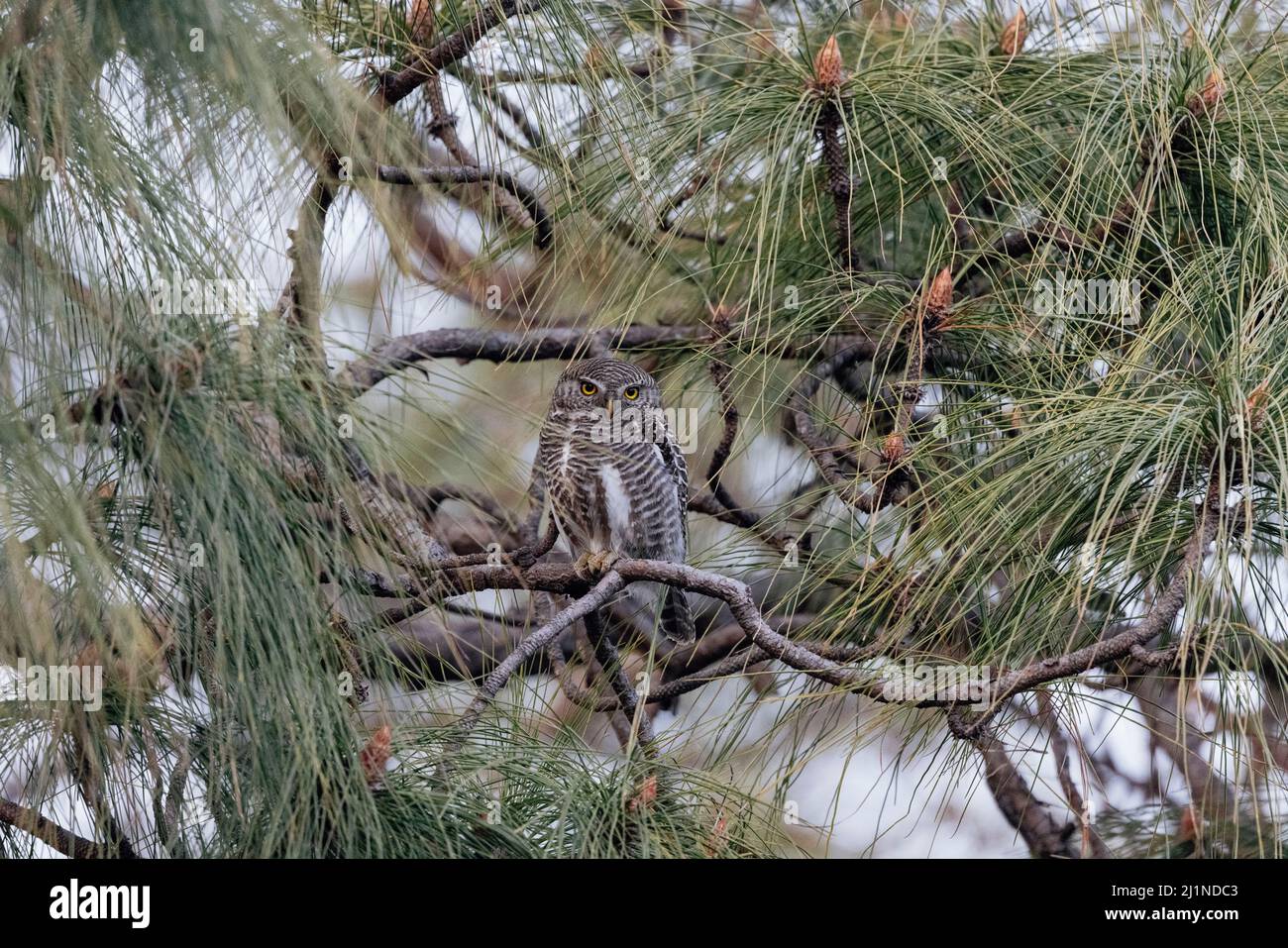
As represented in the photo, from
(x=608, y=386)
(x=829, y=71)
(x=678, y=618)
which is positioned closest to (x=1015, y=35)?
(x=829, y=71)

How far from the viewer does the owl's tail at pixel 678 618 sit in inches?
105

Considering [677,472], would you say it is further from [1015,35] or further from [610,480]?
[1015,35]

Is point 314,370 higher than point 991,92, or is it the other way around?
point 991,92

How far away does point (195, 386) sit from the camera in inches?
51.2

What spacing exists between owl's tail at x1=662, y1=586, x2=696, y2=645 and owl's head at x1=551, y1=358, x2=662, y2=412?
0.42 metres

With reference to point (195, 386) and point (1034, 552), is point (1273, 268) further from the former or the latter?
point (195, 386)

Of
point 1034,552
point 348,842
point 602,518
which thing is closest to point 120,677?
point 348,842

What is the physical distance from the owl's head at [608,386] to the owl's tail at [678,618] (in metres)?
0.42

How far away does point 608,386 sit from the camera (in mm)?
2516

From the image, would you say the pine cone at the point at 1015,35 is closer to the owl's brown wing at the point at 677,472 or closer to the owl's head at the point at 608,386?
the owl's head at the point at 608,386

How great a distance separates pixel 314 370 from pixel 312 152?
1.31 ft

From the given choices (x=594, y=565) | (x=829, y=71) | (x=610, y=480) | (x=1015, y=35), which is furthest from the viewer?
(x=610, y=480)

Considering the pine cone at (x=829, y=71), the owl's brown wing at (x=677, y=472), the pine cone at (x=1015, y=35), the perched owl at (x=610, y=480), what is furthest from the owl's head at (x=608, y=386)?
the pine cone at (x=1015, y=35)

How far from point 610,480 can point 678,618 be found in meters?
0.32
